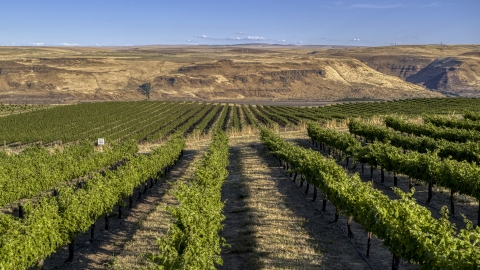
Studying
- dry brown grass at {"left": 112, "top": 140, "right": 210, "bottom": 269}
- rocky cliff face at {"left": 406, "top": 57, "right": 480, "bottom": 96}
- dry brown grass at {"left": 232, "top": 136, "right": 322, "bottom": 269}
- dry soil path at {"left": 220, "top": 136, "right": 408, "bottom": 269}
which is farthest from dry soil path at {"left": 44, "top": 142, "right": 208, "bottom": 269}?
rocky cliff face at {"left": 406, "top": 57, "right": 480, "bottom": 96}

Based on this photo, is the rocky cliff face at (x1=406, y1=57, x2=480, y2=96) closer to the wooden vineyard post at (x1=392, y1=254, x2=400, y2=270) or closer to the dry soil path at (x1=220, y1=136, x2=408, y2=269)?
the dry soil path at (x1=220, y1=136, x2=408, y2=269)

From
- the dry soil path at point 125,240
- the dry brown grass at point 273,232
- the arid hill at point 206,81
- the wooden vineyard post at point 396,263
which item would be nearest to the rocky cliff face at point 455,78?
the arid hill at point 206,81

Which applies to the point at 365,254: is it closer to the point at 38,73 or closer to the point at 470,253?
the point at 470,253

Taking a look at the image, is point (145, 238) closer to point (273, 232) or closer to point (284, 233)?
point (273, 232)

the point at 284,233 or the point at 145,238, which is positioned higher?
the point at 284,233

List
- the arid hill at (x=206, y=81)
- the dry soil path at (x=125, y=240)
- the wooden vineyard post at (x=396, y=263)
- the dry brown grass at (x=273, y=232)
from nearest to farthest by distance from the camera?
the wooden vineyard post at (x=396, y=263)
the dry brown grass at (x=273, y=232)
the dry soil path at (x=125, y=240)
the arid hill at (x=206, y=81)

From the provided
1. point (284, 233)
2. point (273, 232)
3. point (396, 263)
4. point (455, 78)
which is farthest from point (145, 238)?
point (455, 78)

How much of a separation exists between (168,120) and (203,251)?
54330 mm

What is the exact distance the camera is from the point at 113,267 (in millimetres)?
16125

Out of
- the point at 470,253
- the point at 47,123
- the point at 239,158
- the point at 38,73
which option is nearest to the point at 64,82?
the point at 38,73

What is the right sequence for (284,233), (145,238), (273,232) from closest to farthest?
(284,233), (273,232), (145,238)

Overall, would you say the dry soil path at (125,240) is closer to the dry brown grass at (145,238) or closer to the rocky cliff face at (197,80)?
the dry brown grass at (145,238)

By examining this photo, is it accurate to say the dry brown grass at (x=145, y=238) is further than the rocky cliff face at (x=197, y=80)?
No

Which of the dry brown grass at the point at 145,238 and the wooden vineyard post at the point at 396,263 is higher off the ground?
the wooden vineyard post at the point at 396,263
